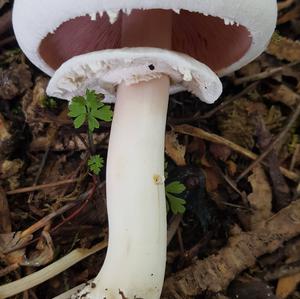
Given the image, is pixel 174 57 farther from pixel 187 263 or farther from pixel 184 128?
pixel 187 263

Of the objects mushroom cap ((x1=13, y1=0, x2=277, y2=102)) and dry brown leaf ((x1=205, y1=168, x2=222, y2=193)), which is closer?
mushroom cap ((x1=13, y1=0, x2=277, y2=102))

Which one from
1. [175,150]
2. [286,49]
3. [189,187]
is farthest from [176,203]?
[286,49]

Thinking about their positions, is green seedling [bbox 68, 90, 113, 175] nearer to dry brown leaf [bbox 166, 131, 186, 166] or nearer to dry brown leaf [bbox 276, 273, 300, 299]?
→ dry brown leaf [bbox 166, 131, 186, 166]

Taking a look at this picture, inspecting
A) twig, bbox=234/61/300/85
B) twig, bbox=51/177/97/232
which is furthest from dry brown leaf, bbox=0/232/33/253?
twig, bbox=234/61/300/85

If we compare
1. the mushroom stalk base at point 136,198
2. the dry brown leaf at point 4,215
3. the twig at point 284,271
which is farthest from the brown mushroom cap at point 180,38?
the twig at point 284,271

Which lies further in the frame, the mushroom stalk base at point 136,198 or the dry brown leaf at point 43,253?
the dry brown leaf at point 43,253

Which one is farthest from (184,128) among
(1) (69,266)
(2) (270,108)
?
(1) (69,266)

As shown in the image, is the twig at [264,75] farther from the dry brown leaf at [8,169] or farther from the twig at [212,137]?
the dry brown leaf at [8,169]
